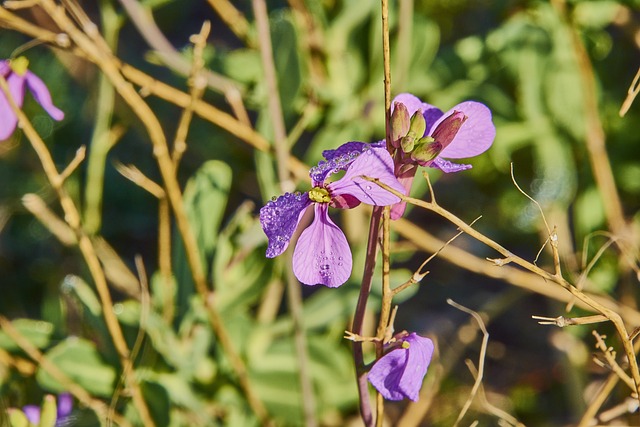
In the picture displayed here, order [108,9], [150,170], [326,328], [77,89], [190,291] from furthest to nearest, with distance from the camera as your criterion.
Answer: [77,89], [150,170], [108,9], [326,328], [190,291]

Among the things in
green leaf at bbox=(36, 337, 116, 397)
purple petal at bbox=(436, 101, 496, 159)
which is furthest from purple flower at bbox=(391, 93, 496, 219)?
green leaf at bbox=(36, 337, 116, 397)

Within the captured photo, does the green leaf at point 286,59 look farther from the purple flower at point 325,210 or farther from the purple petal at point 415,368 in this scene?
the purple petal at point 415,368

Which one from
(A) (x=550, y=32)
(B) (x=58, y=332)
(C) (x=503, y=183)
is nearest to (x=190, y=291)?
(B) (x=58, y=332)

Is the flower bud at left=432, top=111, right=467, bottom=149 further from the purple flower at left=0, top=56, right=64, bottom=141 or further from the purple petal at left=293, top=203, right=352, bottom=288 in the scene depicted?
the purple flower at left=0, top=56, right=64, bottom=141

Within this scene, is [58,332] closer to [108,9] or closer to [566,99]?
[108,9]

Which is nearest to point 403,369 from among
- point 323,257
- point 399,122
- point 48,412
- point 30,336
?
point 323,257

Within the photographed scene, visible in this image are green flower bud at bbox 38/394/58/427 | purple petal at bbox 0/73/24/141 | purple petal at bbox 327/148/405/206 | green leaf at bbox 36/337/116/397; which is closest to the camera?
purple petal at bbox 327/148/405/206

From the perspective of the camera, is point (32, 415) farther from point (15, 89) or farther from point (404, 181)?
point (404, 181)
